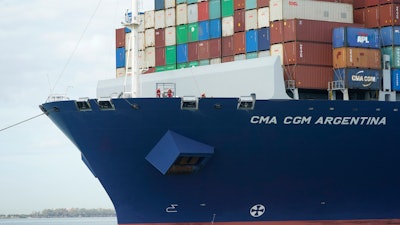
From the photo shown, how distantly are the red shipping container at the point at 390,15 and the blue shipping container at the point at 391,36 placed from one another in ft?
0.83

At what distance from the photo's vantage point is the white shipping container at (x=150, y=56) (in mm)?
41344

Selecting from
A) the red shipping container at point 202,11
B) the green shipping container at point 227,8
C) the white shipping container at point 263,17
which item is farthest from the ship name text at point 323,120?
the red shipping container at point 202,11

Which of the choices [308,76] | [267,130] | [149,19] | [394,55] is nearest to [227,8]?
[149,19]

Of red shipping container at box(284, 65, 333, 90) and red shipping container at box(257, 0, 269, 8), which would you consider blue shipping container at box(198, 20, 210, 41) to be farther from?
red shipping container at box(284, 65, 333, 90)

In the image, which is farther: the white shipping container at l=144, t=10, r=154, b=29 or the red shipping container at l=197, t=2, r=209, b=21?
the white shipping container at l=144, t=10, r=154, b=29

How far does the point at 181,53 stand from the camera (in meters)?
40.0

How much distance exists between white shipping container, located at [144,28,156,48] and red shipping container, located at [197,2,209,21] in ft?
10.8

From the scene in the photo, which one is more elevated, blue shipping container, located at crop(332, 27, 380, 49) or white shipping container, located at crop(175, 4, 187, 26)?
white shipping container, located at crop(175, 4, 187, 26)

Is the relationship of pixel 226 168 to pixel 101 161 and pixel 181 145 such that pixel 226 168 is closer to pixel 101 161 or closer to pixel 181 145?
pixel 181 145

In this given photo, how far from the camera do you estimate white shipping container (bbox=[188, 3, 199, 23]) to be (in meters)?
39.7

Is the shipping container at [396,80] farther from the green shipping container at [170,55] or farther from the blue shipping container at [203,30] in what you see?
the green shipping container at [170,55]

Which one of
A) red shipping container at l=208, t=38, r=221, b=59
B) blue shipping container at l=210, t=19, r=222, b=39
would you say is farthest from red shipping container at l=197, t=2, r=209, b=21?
red shipping container at l=208, t=38, r=221, b=59

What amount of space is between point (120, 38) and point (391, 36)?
582 inches

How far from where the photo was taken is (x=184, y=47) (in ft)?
131
